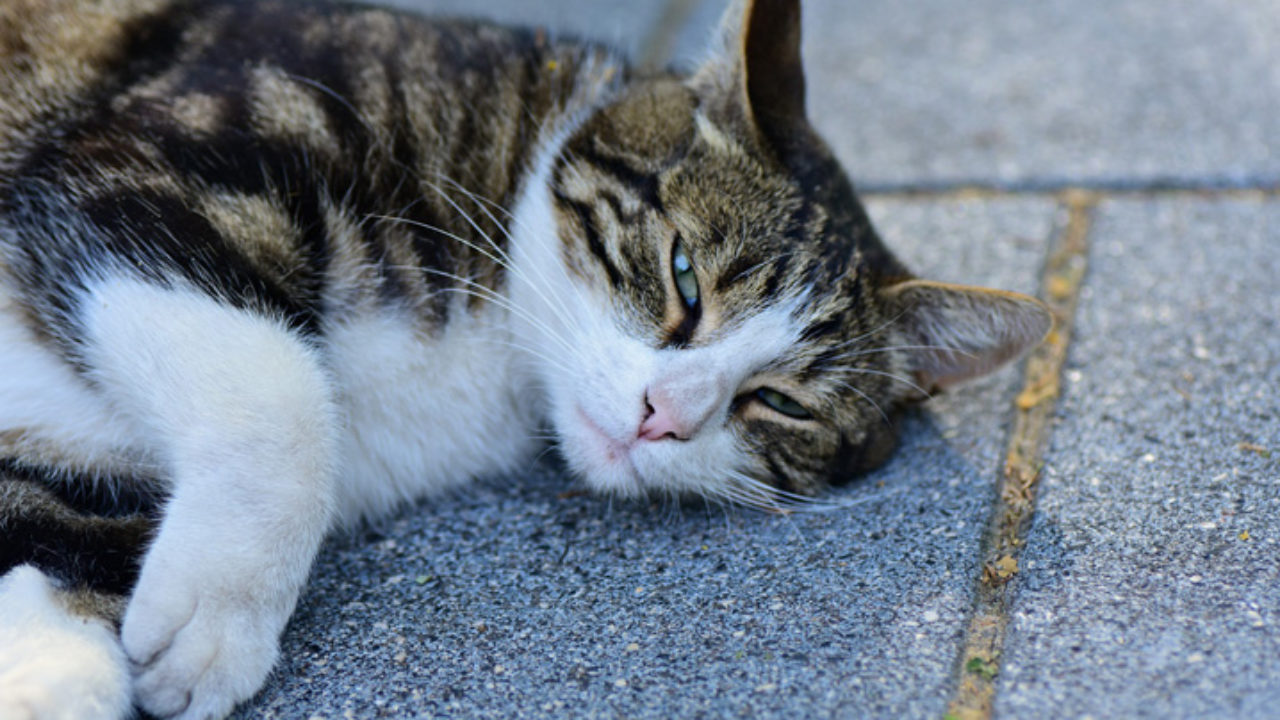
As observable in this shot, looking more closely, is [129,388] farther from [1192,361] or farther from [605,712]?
[1192,361]

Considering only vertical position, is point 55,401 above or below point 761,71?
below

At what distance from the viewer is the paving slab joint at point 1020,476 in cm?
149

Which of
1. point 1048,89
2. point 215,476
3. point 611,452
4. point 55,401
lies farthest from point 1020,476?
point 1048,89

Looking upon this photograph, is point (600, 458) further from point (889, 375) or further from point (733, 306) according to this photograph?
point (889, 375)

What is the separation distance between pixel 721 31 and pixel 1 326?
140 cm

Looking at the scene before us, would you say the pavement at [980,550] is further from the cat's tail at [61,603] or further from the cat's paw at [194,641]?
the cat's tail at [61,603]

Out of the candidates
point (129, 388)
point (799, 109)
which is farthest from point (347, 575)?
point (799, 109)

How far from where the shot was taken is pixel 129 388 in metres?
1.78

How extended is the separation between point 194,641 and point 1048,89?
9.49 ft

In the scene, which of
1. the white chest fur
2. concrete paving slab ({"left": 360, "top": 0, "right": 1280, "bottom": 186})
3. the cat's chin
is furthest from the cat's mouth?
concrete paving slab ({"left": 360, "top": 0, "right": 1280, "bottom": 186})

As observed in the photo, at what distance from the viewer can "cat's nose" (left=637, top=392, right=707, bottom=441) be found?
5.90 feet

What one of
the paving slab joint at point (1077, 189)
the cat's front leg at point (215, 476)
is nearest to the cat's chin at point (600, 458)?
the cat's front leg at point (215, 476)

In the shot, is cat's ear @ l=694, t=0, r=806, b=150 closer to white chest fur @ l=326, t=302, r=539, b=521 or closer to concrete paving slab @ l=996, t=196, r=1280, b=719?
white chest fur @ l=326, t=302, r=539, b=521

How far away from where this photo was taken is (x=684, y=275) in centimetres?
196
